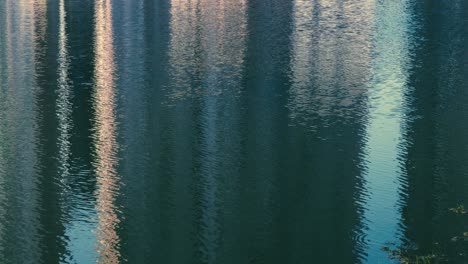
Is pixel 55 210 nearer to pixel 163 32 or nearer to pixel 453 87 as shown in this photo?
pixel 453 87

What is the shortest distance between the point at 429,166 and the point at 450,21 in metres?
51.2

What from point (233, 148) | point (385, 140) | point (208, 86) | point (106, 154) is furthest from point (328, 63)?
point (106, 154)

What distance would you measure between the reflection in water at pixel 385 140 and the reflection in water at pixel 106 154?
8.57 m

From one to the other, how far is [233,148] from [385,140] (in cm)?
723

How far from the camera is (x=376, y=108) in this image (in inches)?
1759

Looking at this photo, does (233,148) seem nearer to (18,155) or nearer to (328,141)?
(328,141)

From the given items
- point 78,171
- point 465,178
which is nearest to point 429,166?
point 465,178

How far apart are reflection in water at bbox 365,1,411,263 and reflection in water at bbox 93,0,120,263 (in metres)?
8.57

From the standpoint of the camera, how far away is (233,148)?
37.3m

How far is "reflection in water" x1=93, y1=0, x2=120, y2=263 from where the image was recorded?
2736 centimetres

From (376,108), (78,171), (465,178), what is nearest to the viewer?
(465,178)

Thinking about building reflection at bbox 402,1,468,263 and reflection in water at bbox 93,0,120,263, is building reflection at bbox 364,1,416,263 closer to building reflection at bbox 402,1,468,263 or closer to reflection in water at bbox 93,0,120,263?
building reflection at bbox 402,1,468,263

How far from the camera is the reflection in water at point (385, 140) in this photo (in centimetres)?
2808

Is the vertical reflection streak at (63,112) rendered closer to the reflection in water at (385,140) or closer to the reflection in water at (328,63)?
the reflection in water at (328,63)
